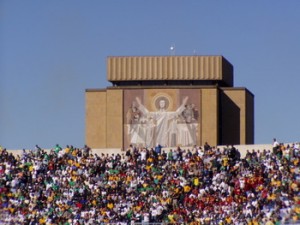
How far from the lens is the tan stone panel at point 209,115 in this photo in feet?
306

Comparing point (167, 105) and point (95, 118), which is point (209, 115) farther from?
point (95, 118)

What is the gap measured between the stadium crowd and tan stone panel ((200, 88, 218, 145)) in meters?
20.4

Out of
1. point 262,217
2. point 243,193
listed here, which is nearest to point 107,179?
point 243,193

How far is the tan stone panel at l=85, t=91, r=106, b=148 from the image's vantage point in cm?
9500

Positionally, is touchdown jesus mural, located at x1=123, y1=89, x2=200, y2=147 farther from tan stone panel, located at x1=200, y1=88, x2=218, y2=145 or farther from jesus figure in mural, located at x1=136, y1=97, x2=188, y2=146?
tan stone panel, located at x1=200, y1=88, x2=218, y2=145

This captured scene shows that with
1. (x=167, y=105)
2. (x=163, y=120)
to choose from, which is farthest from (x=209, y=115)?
(x=163, y=120)

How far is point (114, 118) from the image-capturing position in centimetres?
9450

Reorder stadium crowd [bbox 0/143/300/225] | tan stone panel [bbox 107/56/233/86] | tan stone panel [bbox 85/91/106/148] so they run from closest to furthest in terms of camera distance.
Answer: stadium crowd [bbox 0/143/300/225]
tan stone panel [bbox 107/56/233/86]
tan stone panel [bbox 85/91/106/148]

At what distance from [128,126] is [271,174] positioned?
30.8 m

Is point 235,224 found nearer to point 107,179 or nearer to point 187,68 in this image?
point 107,179

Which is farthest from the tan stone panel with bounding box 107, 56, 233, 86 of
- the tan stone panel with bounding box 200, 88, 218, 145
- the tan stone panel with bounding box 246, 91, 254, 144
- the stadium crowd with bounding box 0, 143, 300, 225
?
the stadium crowd with bounding box 0, 143, 300, 225

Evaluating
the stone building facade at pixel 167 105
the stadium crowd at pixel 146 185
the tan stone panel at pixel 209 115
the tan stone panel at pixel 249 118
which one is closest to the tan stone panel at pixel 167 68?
the stone building facade at pixel 167 105

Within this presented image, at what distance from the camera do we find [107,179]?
69312 millimetres

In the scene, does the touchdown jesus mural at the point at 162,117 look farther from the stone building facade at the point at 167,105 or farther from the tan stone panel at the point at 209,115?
the tan stone panel at the point at 209,115
